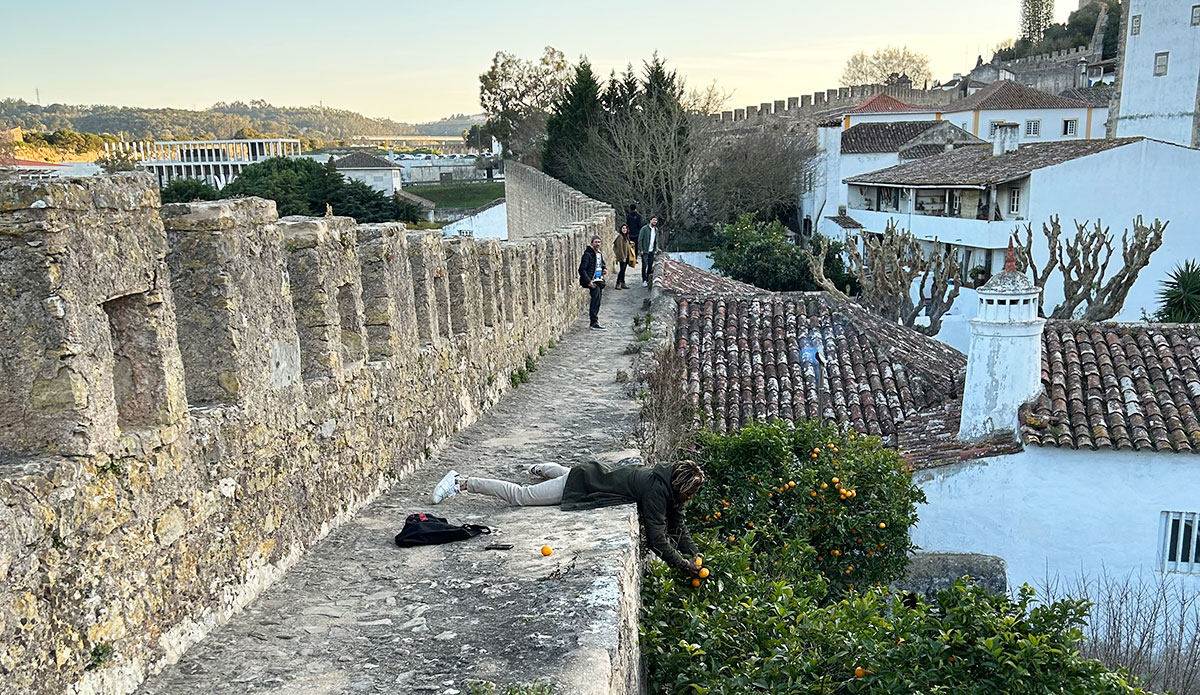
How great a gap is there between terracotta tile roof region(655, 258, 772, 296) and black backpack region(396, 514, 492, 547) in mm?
10678

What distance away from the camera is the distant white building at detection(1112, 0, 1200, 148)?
3422cm

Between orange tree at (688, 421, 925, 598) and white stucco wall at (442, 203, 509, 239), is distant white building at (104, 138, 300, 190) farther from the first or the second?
orange tree at (688, 421, 925, 598)

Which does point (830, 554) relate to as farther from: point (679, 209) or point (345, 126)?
point (345, 126)

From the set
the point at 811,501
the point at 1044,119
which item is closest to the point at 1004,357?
the point at 811,501

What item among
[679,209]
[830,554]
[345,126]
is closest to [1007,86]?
[679,209]

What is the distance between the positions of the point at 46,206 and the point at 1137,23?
41014 mm

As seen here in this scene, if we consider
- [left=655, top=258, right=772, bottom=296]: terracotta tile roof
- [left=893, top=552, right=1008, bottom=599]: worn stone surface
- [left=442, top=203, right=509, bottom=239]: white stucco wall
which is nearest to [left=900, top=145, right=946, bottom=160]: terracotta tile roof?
[left=442, top=203, right=509, bottom=239]: white stucco wall

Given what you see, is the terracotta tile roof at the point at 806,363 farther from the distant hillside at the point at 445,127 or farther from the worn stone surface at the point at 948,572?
the distant hillside at the point at 445,127

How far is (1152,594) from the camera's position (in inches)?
415

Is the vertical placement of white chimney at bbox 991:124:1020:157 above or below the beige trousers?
above

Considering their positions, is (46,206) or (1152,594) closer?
(46,206)

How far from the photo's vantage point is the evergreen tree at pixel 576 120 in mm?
34188

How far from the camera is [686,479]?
19.9ft

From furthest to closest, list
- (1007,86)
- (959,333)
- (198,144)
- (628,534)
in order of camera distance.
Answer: (198,144)
(1007,86)
(959,333)
(628,534)
